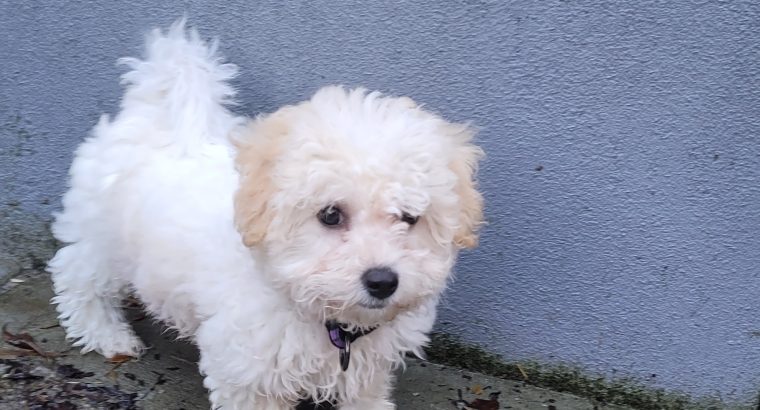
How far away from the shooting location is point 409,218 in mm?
2309

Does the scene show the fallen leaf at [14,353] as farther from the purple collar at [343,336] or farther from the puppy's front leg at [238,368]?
the purple collar at [343,336]

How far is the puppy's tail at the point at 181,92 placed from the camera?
2951 mm

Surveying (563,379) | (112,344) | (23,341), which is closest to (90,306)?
(112,344)

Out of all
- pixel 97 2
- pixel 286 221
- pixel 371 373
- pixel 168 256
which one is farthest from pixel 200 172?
pixel 97 2

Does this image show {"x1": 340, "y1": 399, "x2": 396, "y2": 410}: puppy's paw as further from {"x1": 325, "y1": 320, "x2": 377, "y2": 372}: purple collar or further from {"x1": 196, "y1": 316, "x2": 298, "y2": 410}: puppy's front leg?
{"x1": 325, "y1": 320, "x2": 377, "y2": 372}: purple collar

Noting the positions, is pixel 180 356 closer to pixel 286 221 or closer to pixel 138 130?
pixel 138 130

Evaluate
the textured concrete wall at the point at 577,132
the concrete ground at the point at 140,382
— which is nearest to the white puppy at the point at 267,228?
the concrete ground at the point at 140,382

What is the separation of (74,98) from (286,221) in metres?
1.95

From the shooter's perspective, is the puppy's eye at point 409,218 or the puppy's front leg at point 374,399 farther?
the puppy's front leg at point 374,399

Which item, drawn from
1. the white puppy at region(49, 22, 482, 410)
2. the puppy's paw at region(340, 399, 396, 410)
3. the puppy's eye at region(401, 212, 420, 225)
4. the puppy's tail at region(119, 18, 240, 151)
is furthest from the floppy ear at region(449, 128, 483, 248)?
the puppy's tail at region(119, 18, 240, 151)

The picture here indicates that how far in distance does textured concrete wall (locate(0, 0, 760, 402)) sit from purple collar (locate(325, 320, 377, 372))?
3.10ft

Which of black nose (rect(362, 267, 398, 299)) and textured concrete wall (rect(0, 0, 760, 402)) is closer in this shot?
black nose (rect(362, 267, 398, 299))

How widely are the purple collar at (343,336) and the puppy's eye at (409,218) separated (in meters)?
0.41

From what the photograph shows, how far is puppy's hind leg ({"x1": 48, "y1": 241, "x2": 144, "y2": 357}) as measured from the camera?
3.30m
